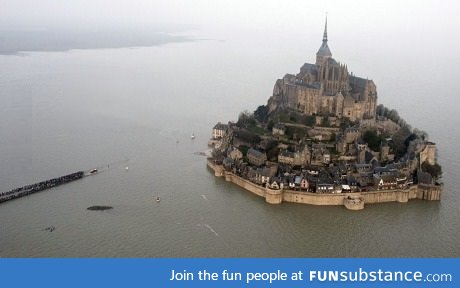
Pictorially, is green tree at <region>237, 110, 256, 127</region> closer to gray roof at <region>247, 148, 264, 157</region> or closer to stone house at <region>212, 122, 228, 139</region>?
stone house at <region>212, 122, 228, 139</region>

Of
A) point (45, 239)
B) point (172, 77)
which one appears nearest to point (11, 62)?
point (172, 77)

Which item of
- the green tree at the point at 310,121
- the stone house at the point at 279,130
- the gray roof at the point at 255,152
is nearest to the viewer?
the gray roof at the point at 255,152

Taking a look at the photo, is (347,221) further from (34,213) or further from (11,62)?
(11,62)

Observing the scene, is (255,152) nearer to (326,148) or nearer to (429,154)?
(326,148)

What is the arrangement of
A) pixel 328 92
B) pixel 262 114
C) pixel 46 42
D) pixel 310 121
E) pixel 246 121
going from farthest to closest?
pixel 46 42, pixel 262 114, pixel 246 121, pixel 328 92, pixel 310 121

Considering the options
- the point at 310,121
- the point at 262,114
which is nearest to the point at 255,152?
the point at 310,121

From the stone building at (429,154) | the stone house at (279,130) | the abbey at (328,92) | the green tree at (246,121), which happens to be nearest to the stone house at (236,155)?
the stone house at (279,130)

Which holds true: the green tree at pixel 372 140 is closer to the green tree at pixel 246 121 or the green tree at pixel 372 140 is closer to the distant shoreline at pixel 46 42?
the green tree at pixel 246 121
